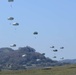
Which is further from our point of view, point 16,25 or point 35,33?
point 35,33

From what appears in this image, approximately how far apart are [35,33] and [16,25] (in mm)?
8961

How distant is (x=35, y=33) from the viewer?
86000 millimetres

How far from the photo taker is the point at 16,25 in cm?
7800
